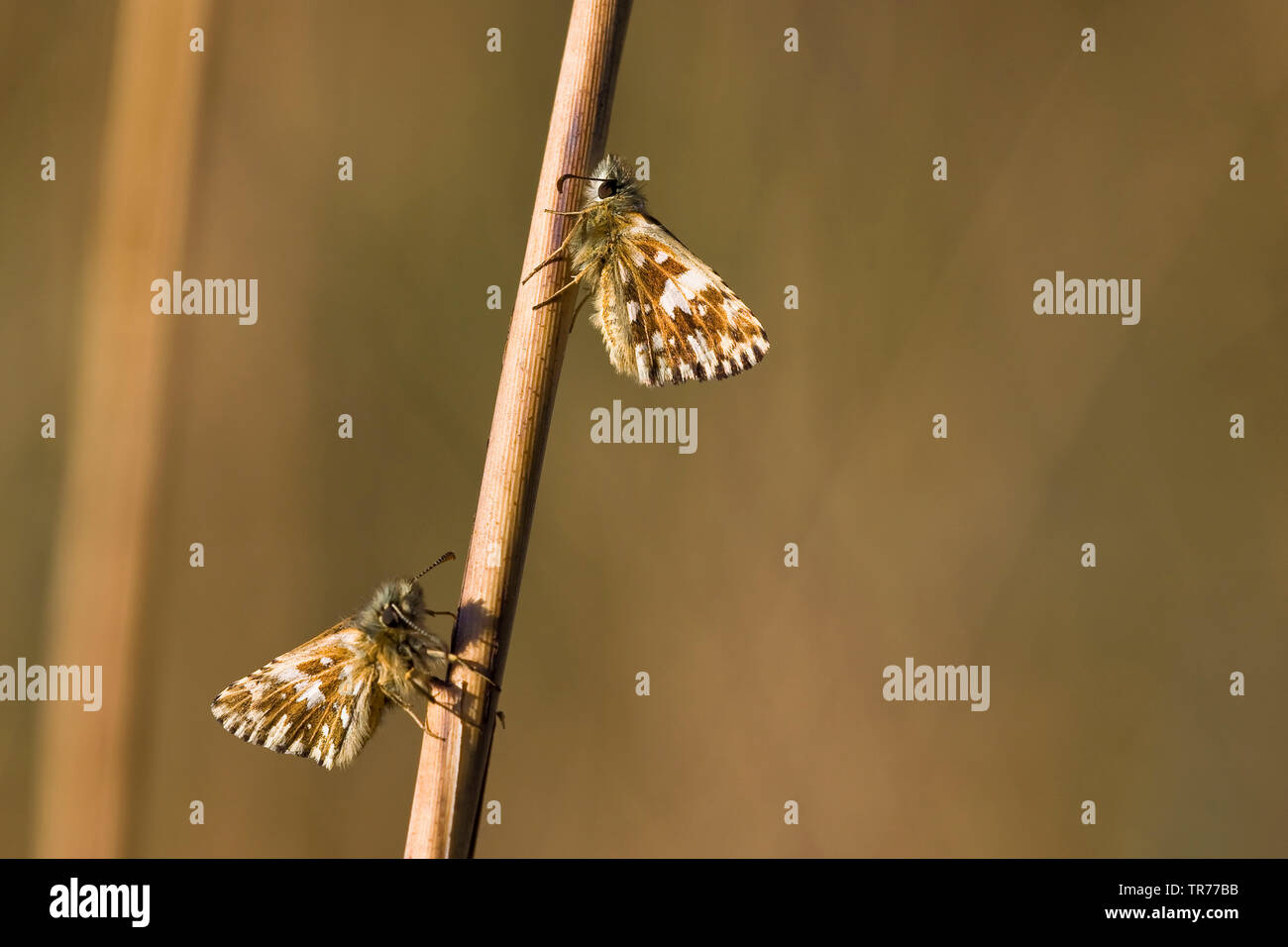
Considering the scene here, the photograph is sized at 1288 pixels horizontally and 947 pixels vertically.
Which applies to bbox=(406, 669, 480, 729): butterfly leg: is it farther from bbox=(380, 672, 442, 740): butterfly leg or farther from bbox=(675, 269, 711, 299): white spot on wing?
bbox=(675, 269, 711, 299): white spot on wing

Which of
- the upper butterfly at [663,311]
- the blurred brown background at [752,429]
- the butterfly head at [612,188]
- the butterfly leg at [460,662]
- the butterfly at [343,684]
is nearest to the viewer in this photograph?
the butterfly leg at [460,662]

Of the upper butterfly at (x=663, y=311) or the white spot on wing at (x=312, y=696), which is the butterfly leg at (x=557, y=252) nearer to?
the upper butterfly at (x=663, y=311)

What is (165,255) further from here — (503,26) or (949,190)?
(949,190)

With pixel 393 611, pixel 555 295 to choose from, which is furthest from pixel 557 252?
pixel 393 611

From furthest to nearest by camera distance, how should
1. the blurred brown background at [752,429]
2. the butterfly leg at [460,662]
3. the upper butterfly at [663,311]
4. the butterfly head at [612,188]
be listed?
the blurred brown background at [752,429], the upper butterfly at [663,311], the butterfly head at [612,188], the butterfly leg at [460,662]

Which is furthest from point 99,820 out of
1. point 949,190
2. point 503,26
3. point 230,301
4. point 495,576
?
point 949,190

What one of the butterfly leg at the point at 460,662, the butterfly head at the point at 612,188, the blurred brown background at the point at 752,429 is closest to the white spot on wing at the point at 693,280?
the butterfly head at the point at 612,188

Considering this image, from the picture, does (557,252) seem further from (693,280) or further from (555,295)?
(693,280)

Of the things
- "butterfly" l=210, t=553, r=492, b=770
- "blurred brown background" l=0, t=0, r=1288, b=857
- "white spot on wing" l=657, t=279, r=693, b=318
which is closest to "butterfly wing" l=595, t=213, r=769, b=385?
Answer: "white spot on wing" l=657, t=279, r=693, b=318

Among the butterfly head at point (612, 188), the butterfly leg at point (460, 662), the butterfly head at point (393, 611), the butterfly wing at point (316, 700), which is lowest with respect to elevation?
the butterfly wing at point (316, 700)
